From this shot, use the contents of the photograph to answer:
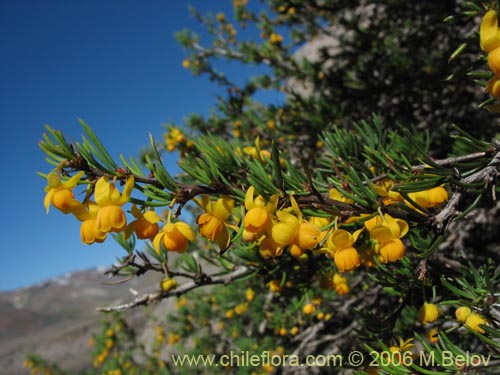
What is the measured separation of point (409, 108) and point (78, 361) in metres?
10.9

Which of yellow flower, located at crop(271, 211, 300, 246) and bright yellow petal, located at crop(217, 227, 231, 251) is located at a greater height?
bright yellow petal, located at crop(217, 227, 231, 251)

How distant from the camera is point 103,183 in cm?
52

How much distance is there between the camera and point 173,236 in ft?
1.89

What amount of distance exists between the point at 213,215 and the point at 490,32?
1.66 feet

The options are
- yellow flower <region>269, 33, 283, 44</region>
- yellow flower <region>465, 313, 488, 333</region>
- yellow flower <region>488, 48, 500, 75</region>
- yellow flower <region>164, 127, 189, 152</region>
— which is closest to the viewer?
yellow flower <region>488, 48, 500, 75</region>

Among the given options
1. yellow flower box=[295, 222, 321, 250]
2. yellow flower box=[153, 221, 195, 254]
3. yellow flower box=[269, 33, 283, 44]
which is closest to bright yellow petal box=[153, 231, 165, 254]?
yellow flower box=[153, 221, 195, 254]

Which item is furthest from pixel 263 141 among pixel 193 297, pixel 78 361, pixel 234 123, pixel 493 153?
pixel 78 361

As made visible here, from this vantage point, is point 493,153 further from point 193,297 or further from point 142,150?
point 193,297

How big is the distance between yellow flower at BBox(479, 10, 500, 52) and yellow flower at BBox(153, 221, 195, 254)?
546 millimetres

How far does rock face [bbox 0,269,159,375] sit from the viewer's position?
10327mm

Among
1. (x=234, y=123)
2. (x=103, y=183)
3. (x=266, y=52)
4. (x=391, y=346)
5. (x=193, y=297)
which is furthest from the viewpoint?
(x=193, y=297)

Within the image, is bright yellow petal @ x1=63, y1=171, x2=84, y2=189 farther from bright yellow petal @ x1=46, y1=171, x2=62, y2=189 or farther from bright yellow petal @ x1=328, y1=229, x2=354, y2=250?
bright yellow petal @ x1=328, y1=229, x2=354, y2=250

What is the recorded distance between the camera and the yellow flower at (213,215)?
547 millimetres

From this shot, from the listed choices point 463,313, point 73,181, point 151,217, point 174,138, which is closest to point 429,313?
point 463,313
